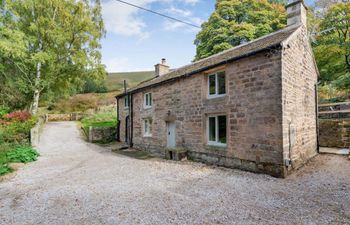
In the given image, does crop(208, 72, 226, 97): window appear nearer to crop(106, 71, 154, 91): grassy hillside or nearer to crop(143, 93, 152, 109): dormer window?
crop(143, 93, 152, 109): dormer window

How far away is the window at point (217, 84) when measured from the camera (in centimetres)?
941

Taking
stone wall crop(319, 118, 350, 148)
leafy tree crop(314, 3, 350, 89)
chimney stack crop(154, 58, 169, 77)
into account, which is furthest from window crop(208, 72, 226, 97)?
leafy tree crop(314, 3, 350, 89)

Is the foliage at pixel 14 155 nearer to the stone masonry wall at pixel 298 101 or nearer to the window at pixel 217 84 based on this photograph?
the window at pixel 217 84

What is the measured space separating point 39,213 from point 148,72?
168ft

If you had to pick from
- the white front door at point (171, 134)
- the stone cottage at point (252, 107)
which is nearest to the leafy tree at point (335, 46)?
the stone cottage at point (252, 107)

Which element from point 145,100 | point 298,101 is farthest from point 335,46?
point 145,100

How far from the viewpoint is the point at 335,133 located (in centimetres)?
1140

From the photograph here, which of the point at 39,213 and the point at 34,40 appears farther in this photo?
the point at 34,40

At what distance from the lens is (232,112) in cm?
867

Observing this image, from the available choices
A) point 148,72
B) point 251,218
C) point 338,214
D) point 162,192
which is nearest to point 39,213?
point 162,192

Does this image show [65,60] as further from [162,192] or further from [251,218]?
[251,218]

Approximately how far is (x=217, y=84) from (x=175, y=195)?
583 cm

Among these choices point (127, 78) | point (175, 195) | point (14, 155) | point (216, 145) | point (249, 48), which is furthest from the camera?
point (127, 78)

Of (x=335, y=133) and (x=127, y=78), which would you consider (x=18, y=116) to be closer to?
(x=335, y=133)
